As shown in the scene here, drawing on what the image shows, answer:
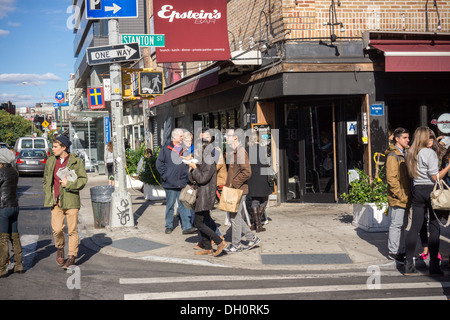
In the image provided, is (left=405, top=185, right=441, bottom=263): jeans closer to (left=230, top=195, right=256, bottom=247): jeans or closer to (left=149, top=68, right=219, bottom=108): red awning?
(left=230, top=195, right=256, bottom=247): jeans

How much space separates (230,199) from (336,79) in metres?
5.08

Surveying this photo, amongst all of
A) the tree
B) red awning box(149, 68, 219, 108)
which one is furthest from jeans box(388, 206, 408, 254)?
the tree

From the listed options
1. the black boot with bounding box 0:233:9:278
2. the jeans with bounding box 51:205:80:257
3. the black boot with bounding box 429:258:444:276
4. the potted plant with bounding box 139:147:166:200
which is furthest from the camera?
the potted plant with bounding box 139:147:166:200

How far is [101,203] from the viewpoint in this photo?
1023 centimetres

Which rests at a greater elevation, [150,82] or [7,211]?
[150,82]

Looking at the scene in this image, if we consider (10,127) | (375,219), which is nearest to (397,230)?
(375,219)

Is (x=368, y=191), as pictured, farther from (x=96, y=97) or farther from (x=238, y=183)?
(x=96, y=97)

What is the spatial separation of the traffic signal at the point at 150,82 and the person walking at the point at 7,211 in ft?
17.3

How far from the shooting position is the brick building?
11398mm

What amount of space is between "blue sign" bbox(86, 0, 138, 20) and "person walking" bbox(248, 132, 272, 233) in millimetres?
3518

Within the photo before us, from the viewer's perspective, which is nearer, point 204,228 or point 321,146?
point 204,228

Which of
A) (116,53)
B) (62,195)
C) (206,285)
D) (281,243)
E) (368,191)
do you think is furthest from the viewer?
(116,53)
